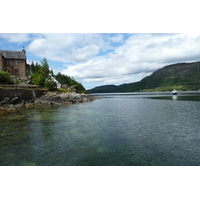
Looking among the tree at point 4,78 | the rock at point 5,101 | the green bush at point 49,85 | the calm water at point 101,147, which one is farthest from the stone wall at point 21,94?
the calm water at point 101,147

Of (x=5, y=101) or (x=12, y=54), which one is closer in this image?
(x=5, y=101)

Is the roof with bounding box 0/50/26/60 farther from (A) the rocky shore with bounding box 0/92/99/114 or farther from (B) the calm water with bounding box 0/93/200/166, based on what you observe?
(B) the calm water with bounding box 0/93/200/166

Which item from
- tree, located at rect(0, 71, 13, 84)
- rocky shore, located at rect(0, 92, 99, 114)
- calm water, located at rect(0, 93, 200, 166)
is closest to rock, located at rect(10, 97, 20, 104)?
rocky shore, located at rect(0, 92, 99, 114)

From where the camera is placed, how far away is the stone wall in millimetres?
56353

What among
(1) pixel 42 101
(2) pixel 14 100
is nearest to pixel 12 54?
(1) pixel 42 101

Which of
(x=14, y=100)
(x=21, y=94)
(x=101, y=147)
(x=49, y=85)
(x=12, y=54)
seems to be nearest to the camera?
(x=101, y=147)

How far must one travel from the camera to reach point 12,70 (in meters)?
90.0

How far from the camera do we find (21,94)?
6369 centimetres

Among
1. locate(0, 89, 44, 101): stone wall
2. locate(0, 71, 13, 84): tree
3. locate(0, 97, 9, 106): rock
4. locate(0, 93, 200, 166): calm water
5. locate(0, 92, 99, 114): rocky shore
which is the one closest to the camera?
locate(0, 93, 200, 166): calm water

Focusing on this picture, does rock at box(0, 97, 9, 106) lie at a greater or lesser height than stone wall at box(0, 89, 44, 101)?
lesser

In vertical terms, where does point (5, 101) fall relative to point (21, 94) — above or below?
below

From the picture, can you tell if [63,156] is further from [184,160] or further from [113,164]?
[184,160]

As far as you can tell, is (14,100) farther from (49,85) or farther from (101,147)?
(101,147)
